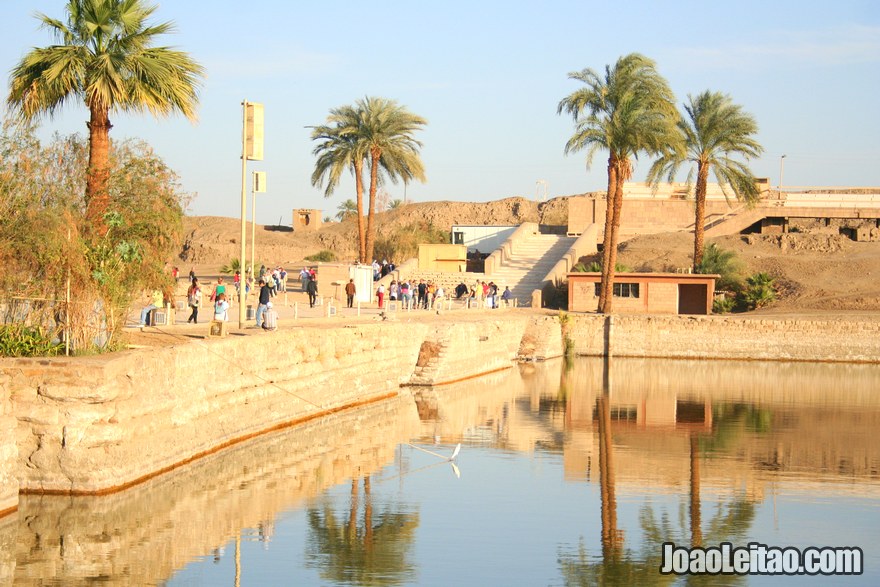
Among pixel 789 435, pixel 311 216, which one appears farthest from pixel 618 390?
pixel 311 216

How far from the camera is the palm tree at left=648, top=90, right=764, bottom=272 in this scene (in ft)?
143

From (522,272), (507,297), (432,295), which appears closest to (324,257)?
(522,272)

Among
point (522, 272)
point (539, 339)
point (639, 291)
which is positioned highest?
point (522, 272)

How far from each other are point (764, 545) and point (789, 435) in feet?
32.4

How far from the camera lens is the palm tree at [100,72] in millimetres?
17594

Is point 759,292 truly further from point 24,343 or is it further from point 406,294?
point 24,343

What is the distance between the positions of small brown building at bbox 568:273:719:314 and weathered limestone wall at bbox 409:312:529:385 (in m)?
7.55

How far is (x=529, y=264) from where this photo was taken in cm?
5259

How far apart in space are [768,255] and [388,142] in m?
18.9

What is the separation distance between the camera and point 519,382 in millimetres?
31594

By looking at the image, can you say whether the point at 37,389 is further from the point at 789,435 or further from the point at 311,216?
→ the point at 311,216

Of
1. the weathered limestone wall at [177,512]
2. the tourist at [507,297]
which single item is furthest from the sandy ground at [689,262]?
the tourist at [507,297]

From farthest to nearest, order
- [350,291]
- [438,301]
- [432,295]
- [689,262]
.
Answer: [689,262]
[432,295]
[438,301]
[350,291]

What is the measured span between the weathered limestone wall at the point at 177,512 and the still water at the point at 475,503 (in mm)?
33
